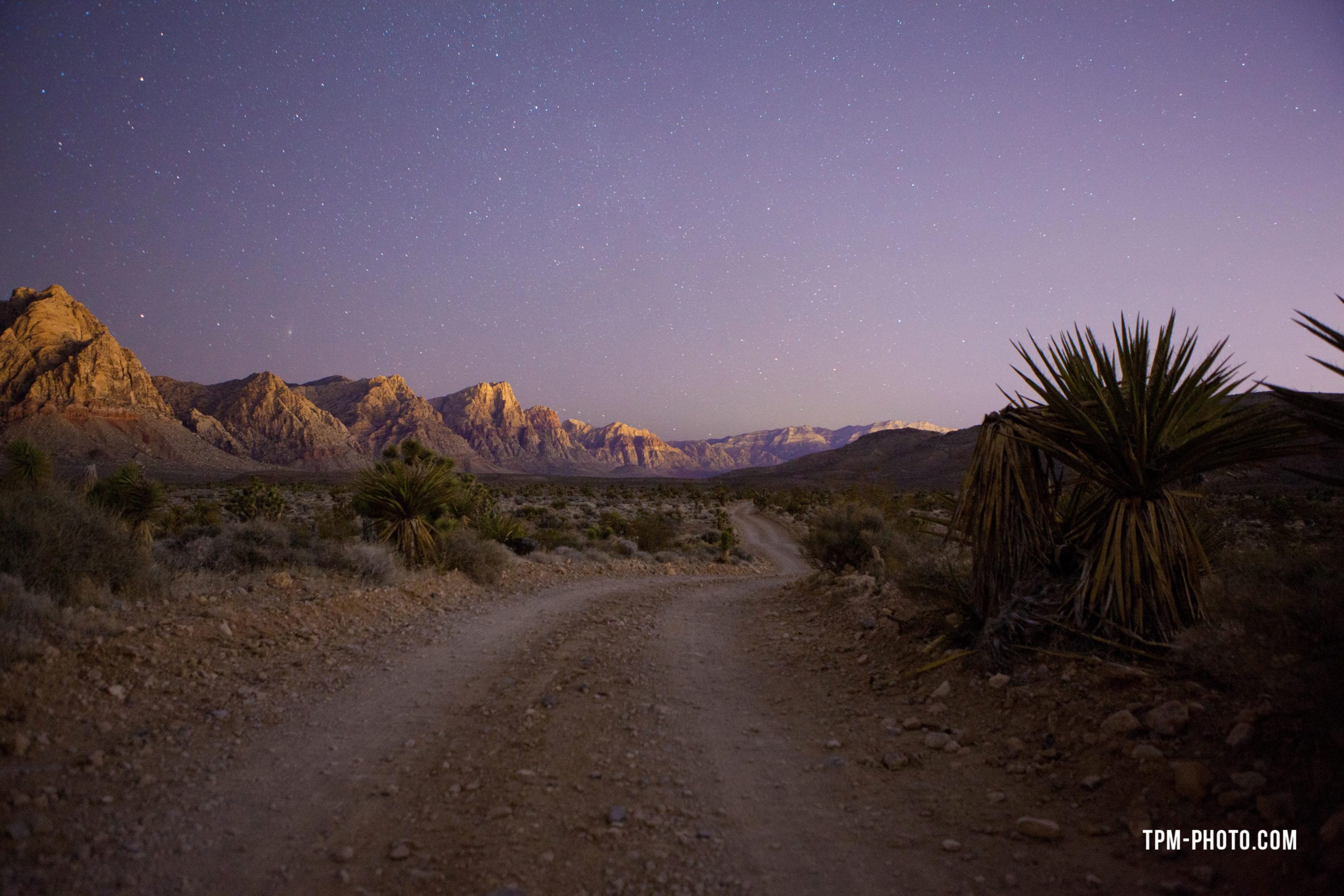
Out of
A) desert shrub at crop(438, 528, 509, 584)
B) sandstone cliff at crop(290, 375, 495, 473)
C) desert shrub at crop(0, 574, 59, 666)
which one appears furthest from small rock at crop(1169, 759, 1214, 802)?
sandstone cliff at crop(290, 375, 495, 473)

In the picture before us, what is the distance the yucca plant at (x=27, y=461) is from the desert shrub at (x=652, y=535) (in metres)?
15.8

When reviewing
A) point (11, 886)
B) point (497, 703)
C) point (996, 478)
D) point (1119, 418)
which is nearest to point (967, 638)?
point (996, 478)

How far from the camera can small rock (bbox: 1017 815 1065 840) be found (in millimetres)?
3270

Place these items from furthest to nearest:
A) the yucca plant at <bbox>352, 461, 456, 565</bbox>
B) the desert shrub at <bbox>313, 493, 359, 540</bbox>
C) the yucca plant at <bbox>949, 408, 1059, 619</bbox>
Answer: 1. the desert shrub at <bbox>313, 493, 359, 540</bbox>
2. the yucca plant at <bbox>352, 461, 456, 565</bbox>
3. the yucca plant at <bbox>949, 408, 1059, 619</bbox>

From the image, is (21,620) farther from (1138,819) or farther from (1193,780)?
(1193,780)

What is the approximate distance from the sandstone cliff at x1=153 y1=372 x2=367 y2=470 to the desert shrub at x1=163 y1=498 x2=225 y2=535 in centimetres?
10458

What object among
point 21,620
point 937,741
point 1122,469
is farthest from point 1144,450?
point 21,620

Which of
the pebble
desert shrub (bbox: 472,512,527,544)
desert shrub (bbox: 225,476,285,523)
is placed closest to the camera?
the pebble

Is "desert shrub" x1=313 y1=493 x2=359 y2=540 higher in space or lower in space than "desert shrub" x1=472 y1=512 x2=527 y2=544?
higher

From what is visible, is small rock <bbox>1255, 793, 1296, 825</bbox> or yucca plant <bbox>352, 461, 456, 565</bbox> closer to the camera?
small rock <bbox>1255, 793, 1296, 825</bbox>

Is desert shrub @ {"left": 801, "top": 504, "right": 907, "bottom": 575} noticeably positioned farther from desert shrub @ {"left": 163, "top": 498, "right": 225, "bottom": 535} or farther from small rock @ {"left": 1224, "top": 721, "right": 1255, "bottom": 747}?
desert shrub @ {"left": 163, "top": 498, "right": 225, "bottom": 535}

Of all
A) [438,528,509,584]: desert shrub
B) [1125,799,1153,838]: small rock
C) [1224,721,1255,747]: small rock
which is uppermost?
[1224,721,1255,747]: small rock

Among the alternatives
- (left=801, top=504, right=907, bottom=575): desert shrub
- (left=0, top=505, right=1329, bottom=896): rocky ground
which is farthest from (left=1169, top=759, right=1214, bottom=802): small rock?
(left=801, top=504, right=907, bottom=575): desert shrub

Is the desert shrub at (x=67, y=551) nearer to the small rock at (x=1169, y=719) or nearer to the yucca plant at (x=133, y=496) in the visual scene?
the yucca plant at (x=133, y=496)
